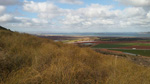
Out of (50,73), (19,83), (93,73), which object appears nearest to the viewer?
(19,83)

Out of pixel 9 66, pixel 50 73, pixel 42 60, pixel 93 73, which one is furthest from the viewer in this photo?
pixel 42 60

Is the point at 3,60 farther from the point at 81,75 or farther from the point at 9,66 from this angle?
the point at 81,75

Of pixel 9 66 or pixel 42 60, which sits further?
pixel 42 60

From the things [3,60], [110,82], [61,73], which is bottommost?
[110,82]

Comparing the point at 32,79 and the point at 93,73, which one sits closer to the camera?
the point at 32,79

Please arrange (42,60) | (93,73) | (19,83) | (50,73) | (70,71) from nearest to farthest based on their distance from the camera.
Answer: (19,83) → (50,73) → (70,71) → (93,73) → (42,60)

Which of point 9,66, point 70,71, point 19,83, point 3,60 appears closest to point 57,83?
point 70,71

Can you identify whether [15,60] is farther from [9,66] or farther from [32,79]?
[32,79]

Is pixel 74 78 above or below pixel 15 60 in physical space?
below

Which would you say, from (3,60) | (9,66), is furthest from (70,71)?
(3,60)
